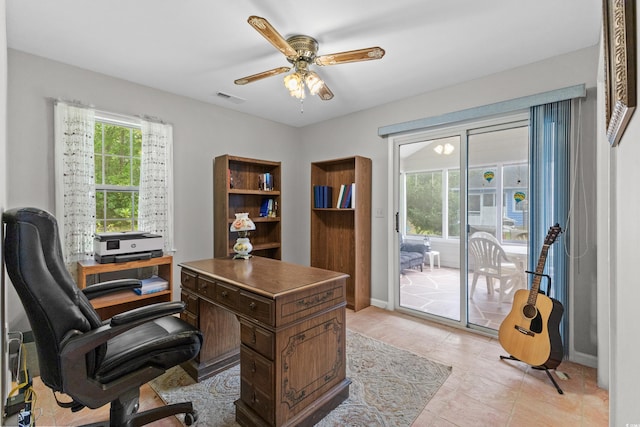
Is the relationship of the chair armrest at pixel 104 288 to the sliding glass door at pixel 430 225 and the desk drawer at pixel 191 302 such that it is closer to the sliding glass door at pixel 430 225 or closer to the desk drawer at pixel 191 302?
the desk drawer at pixel 191 302

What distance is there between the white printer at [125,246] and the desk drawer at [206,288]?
1.00 metres

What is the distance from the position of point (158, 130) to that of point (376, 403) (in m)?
3.21

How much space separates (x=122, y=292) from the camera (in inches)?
110

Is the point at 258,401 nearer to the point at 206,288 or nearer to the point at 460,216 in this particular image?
the point at 206,288

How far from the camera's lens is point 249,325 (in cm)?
169

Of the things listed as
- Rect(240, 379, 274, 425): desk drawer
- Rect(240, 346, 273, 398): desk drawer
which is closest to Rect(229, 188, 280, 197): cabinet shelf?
Rect(240, 346, 273, 398): desk drawer

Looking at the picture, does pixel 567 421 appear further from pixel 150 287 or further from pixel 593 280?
pixel 150 287

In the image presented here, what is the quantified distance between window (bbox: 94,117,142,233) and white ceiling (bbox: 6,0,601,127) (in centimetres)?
56

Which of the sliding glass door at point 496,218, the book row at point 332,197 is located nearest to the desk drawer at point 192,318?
the book row at point 332,197

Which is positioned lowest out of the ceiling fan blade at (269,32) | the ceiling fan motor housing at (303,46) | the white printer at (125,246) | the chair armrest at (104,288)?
the chair armrest at (104,288)

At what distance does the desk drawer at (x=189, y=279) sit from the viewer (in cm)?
219

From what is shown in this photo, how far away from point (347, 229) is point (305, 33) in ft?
7.97

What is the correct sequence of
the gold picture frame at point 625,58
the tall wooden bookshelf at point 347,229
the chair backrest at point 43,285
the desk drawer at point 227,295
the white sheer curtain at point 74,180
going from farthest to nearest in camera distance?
the tall wooden bookshelf at point 347,229 → the white sheer curtain at point 74,180 → the desk drawer at point 227,295 → the chair backrest at point 43,285 → the gold picture frame at point 625,58

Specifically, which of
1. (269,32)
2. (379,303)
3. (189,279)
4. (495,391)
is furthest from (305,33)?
(379,303)
